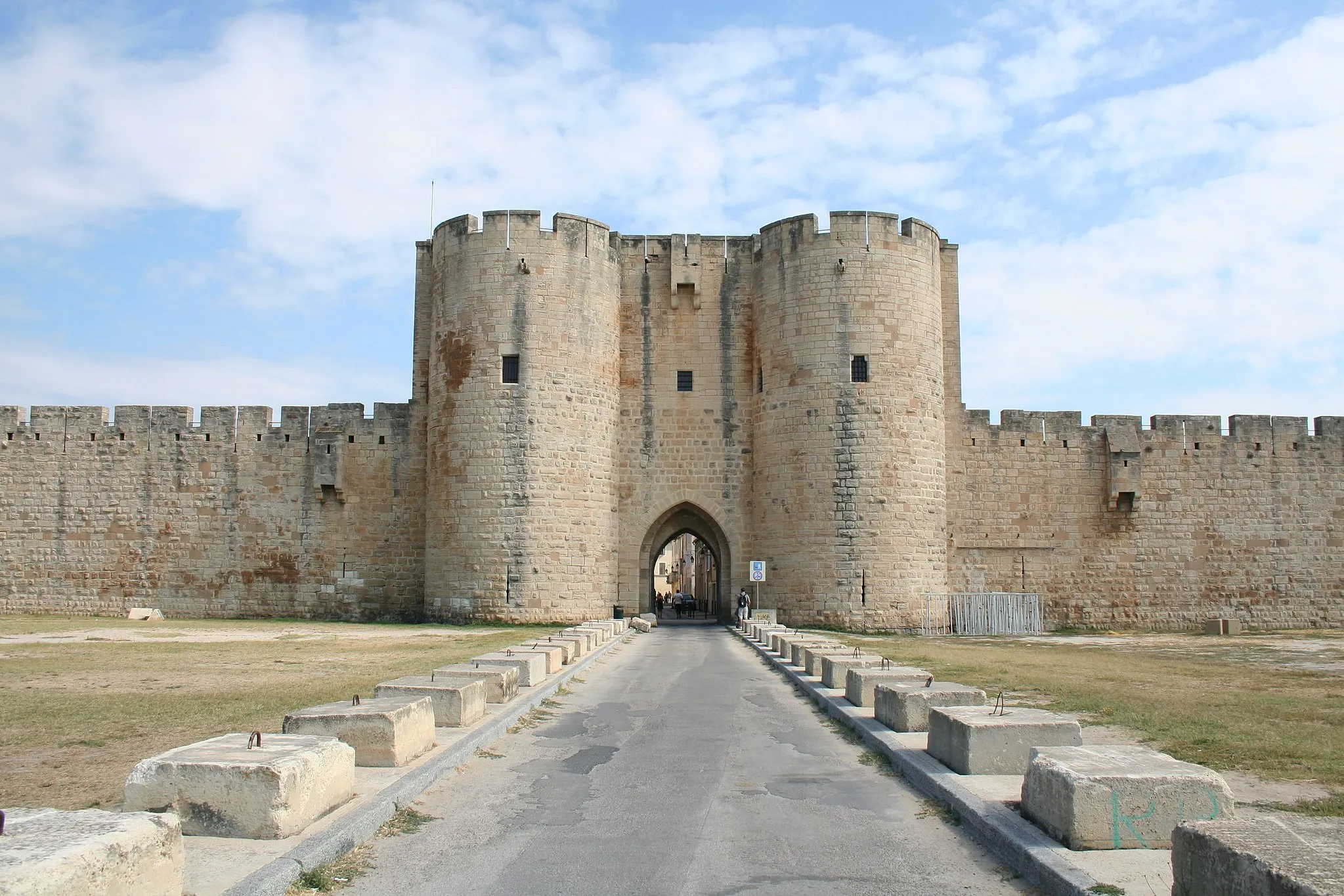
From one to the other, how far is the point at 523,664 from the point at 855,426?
47.0 ft

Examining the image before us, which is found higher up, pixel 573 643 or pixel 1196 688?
pixel 573 643

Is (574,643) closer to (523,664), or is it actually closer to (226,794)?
(523,664)

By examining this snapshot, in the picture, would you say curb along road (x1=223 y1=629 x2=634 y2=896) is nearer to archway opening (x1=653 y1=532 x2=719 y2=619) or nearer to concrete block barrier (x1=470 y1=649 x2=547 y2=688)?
concrete block barrier (x1=470 y1=649 x2=547 y2=688)

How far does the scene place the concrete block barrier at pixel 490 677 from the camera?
8.46 m

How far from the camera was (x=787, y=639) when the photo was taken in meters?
15.0

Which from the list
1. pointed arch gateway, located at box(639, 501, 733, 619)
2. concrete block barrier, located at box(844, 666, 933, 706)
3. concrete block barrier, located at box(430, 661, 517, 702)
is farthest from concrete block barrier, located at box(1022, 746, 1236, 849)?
pointed arch gateway, located at box(639, 501, 733, 619)

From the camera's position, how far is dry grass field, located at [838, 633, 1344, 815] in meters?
6.77

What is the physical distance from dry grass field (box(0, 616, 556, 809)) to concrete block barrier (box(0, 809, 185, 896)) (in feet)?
6.17

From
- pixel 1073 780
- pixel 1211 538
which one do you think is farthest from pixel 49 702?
pixel 1211 538

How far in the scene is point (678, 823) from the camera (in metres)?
5.43

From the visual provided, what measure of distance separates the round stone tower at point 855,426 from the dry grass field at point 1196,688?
2.24 m

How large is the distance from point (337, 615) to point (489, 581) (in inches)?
188

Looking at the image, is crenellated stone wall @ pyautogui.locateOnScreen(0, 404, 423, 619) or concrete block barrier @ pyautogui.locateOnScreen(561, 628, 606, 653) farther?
crenellated stone wall @ pyautogui.locateOnScreen(0, 404, 423, 619)

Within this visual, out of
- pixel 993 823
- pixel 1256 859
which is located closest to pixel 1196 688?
pixel 993 823
